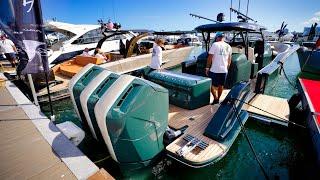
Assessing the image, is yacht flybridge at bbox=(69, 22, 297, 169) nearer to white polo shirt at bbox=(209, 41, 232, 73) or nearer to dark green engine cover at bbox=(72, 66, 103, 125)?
dark green engine cover at bbox=(72, 66, 103, 125)

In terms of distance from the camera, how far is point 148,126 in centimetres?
294

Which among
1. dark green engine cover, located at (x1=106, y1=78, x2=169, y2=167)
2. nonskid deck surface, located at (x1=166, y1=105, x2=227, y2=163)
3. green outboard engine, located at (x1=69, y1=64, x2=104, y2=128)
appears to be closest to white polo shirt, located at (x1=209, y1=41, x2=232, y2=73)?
nonskid deck surface, located at (x1=166, y1=105, x2=227, y2=163)

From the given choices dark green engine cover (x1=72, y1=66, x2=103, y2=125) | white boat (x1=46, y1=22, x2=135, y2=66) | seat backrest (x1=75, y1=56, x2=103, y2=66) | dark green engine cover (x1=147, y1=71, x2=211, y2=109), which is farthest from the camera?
white boat (x1=46, y1=22, x2=135, y2=66)

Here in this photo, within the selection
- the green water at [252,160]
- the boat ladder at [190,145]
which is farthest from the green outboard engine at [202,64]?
the boat ladder at [190,145]

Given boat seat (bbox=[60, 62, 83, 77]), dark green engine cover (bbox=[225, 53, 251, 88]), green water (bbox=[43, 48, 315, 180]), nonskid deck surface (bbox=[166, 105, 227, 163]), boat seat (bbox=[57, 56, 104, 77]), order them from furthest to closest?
boat seat (bbox=[57, 56, 104, 77])
boat seat (bbox=[60, 62, 83, 77])
dark green engine cover (bbox=[225, 53, 251, 88])
green water (bbox=[43, 48, 315, 180])
nonskid deck surface (bbox=[166, 105, 227, 163])

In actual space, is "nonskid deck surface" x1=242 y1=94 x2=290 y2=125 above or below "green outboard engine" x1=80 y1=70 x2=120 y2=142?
below

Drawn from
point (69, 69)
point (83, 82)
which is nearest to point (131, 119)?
point (83, 82)

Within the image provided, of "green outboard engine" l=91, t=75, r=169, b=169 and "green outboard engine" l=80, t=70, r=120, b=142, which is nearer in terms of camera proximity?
"green outboard engine" l=91, t=75, r=169, b=169

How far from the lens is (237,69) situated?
18.9 feet

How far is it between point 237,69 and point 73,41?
11864mm

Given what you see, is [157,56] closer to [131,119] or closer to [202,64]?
[202,64]

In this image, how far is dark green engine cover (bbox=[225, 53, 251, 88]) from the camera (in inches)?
226

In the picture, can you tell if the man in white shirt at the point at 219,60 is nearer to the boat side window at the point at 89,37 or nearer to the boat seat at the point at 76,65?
the boat seat at the point at 76,65

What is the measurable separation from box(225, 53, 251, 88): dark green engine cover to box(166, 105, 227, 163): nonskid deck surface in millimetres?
1571
